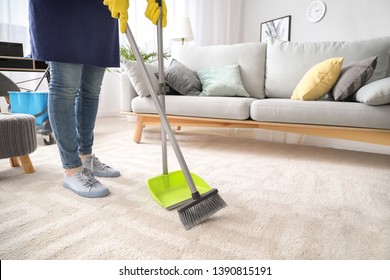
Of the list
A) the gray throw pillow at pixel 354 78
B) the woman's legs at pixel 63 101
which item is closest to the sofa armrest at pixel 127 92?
the woman's legs at pixel 63 101

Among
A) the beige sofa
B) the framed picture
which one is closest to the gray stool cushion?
the beige sofa

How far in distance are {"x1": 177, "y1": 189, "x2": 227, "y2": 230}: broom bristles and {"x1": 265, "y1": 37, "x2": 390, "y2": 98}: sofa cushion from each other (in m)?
1.60

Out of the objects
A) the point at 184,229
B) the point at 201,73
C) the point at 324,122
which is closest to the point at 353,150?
the point at 324,122

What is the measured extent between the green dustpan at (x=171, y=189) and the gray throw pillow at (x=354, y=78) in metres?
1.16

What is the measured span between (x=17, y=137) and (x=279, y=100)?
1.54m

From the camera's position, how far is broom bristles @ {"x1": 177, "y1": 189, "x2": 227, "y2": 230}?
81cm

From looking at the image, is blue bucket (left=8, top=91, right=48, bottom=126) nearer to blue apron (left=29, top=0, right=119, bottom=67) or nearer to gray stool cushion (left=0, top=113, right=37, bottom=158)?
gray stool cushion (left=0, top=113, right=37, bottom=158)

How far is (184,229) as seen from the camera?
32.0 inches

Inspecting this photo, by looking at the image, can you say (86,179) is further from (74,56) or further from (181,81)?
(181,81)

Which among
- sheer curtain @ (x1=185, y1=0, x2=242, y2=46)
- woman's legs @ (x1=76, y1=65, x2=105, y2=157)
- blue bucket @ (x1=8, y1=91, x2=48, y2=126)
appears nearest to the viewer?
woman's legs @ (x1=76, y1=65, x2=105, y2=157)

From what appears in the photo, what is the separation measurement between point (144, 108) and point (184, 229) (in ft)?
4.51

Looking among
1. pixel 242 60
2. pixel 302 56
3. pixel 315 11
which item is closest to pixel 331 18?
pixel 315 11

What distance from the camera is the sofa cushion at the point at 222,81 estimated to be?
208cm

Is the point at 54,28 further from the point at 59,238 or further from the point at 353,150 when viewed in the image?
the point at 353,150
